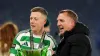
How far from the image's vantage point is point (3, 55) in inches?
126

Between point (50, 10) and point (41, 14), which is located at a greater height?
point (50, 10)

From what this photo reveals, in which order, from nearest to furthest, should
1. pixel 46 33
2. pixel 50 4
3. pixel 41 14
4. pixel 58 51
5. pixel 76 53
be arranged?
pixel 76 53 < pixel 58 51 < pixel 41 14 < pixel 46 33 < pixel 50 4

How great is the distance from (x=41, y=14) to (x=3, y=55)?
1.12 meters

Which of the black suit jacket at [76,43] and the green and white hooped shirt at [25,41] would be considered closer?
the black suit jacket at [76,43]

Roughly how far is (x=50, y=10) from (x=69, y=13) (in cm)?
304

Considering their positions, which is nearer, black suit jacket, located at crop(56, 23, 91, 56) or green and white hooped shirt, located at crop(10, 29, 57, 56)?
black suit jacket, located at crop(56, 23, 91, 56)

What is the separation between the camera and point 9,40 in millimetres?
3338

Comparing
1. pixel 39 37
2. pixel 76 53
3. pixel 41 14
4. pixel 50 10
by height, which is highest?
pixel 50 10

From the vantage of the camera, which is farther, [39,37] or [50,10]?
[50,10]

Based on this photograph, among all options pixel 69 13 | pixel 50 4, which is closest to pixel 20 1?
pixel 50 4

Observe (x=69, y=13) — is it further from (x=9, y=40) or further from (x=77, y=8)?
(x=77, y=8)

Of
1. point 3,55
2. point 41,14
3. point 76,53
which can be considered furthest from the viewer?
point 3,55

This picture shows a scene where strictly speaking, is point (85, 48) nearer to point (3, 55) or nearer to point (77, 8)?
point (3, 55)

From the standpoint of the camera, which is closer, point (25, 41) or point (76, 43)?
point (76, 43)
